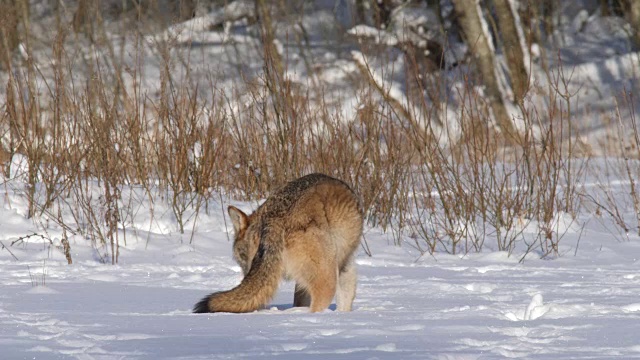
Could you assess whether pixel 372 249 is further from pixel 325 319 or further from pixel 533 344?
pixel 533 344

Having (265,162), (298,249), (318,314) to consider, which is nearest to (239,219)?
(298,249)

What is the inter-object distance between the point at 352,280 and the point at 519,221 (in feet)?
10.4

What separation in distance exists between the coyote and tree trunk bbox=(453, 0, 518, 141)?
11.7 meters

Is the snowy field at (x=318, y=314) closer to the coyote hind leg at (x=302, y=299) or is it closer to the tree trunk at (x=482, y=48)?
the coyote hind leg at (x=302, y=299)

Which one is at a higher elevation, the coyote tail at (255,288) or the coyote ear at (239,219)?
the coyote ear at (239,219)

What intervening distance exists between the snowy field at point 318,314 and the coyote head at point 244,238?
12.7 inches

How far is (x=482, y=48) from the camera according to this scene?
1716 cm

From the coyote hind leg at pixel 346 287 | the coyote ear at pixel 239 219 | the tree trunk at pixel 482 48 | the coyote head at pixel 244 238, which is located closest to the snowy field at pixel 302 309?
the coyote hind leg at pixel 346 287

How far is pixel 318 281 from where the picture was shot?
4.86 meters

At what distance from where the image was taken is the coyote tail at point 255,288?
465 centimetres

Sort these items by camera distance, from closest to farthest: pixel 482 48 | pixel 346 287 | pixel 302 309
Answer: pixel 302 309, pixel 346 287, pixel 482 48

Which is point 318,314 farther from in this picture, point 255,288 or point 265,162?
point 265,162

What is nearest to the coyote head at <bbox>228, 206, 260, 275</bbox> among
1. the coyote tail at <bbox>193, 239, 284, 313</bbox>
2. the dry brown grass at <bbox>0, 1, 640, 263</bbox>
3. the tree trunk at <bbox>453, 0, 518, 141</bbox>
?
the coyote tail at <bbox>193, 239, 284, 313</bbox>

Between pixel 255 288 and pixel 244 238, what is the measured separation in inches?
22.0
